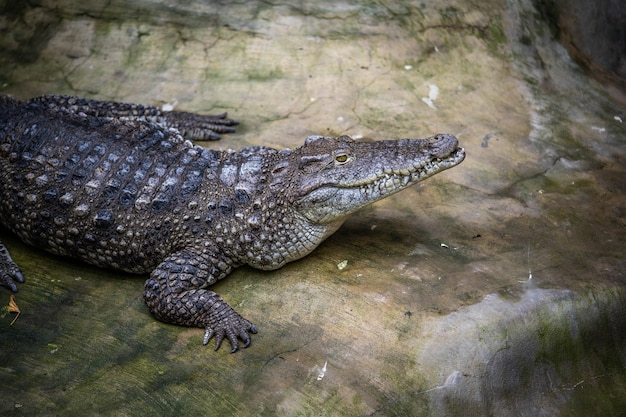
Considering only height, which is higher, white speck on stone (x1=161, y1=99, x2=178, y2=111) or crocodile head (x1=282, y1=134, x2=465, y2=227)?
crocodile head (x1=282, y1=134, x2=465, y2=227)

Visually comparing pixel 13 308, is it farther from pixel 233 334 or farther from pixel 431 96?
pixel 431 96

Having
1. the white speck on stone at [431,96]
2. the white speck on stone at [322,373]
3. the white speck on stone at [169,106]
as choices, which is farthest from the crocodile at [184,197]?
the white speck on stone at [431,96]

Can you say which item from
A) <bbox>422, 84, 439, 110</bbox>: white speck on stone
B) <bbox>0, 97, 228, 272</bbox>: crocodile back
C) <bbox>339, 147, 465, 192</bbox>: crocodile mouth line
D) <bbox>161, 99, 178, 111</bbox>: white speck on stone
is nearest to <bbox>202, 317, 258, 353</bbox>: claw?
<bbox>0, 97, 228, 272</bbox>: crocodile back

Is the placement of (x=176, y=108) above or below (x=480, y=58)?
below

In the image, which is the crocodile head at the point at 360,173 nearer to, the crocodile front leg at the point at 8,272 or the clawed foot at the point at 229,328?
the clawed foot at the point at 229,328

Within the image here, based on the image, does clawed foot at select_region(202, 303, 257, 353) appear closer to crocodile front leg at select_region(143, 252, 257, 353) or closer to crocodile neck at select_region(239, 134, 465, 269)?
crocodile front leg at select_region(143, 252, 257, 353)

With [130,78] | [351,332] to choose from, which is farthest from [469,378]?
[130,78]

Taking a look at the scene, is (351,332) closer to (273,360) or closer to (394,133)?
(273,360)
